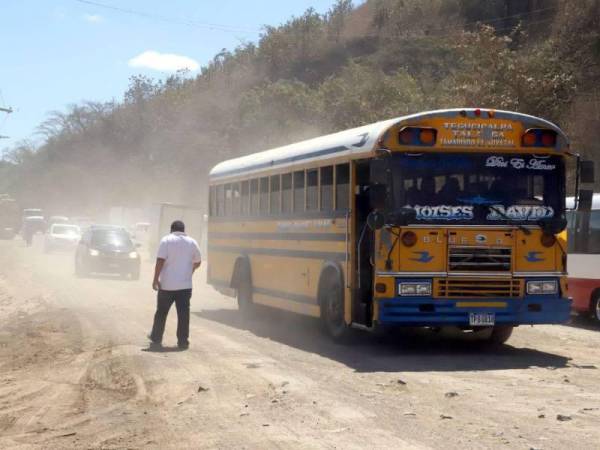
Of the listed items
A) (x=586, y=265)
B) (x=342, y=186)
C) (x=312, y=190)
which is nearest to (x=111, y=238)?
(x=586, y=265)

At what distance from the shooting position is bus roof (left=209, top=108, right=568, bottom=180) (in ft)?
42.4

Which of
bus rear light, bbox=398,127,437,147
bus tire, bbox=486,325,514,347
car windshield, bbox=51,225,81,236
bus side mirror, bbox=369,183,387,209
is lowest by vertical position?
bus tire, bbox=486,325,514,347

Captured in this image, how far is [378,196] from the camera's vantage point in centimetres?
1249

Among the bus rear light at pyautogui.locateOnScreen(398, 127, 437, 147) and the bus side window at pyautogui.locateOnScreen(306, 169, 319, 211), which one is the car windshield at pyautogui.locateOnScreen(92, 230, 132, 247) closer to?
the bus side window at pyautogui.locateOnScreen(306, 169, 319, 211)

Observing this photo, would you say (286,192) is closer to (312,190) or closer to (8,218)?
(312,190)

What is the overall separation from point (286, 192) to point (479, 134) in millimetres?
4269

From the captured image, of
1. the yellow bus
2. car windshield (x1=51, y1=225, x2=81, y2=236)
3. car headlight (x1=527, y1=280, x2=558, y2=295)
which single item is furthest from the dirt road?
car windshield (x1=51, y1=225, x2=81, y2=236)

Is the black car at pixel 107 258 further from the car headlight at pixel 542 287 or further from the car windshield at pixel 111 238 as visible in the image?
the car headlight at pixel 542 287

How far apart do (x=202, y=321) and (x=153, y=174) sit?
65.9 meters

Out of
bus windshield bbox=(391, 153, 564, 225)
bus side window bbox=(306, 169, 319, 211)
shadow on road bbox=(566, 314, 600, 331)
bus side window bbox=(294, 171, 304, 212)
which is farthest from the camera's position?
shadow on road bbox=(566, 314, 600, 331)

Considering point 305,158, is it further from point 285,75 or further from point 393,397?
point 285,75

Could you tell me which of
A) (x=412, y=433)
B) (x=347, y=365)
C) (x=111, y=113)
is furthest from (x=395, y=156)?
(x=111, y=113)

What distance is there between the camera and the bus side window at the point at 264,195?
17.4 metres

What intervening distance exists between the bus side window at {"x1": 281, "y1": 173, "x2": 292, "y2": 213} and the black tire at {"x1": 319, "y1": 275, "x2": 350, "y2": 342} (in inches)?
78.3
